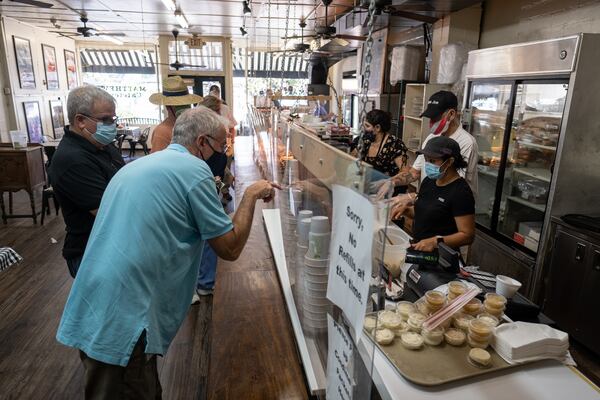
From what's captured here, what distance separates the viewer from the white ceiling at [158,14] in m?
6.70

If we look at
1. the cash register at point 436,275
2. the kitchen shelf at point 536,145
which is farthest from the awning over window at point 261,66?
the cash register at point 436,275

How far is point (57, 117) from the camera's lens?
1033 cm

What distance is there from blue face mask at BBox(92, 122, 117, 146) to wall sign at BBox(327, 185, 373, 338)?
1768 millimetres

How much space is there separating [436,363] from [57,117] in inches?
461

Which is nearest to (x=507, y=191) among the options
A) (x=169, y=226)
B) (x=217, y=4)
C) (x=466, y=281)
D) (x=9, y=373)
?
(x=466, y=281)

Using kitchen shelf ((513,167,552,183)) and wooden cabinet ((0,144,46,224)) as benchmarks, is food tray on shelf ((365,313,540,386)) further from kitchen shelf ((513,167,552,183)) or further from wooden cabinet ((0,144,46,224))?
wooden cabinet ((0,144,46,224))

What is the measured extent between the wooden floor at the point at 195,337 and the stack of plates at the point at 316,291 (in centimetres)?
19

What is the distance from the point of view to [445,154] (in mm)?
2152

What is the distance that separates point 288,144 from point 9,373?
2.41 metres

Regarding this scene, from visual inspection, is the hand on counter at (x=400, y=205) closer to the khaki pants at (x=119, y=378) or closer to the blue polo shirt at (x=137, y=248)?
the blue polo shirt at (x=137, y=248)

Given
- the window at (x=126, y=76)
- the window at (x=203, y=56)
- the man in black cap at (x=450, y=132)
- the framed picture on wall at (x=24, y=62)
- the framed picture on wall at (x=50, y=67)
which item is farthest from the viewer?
the window at (x=126, y=76)

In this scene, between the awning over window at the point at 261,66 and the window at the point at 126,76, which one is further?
the awning over window at the point at 261,66

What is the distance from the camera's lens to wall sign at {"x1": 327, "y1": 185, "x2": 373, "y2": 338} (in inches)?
26.8

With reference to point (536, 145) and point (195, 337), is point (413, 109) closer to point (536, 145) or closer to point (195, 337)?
point (536, 145)
